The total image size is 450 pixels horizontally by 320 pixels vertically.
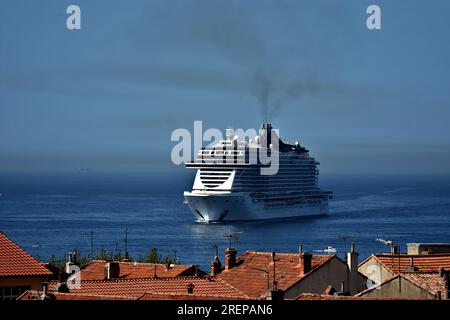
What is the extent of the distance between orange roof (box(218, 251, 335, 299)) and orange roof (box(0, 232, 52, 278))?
538cm

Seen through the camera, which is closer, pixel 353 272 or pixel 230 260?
pixel 353 272

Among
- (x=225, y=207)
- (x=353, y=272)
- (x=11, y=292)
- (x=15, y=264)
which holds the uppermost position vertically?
(x=225, y=207)

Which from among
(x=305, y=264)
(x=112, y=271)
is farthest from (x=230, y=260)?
(x=305, y=264)

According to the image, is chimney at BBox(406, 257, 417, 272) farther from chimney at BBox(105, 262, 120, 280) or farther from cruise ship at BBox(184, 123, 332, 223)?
cruise ship at BBox(184, 123, 332, 223)

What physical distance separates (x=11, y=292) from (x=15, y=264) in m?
0.51

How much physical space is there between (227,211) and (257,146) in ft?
41.0

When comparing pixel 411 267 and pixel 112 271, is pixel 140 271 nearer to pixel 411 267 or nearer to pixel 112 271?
pixel 112 271

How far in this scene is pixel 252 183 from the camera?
126875mm

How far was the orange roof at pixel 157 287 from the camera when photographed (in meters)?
20.3

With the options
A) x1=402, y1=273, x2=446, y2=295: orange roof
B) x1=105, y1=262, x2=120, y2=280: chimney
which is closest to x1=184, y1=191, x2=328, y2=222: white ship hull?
x1=105, y1=262, x2=120, y2=280: chimney

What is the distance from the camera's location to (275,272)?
23.9 m

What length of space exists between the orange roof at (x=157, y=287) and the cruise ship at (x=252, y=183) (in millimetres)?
97213
